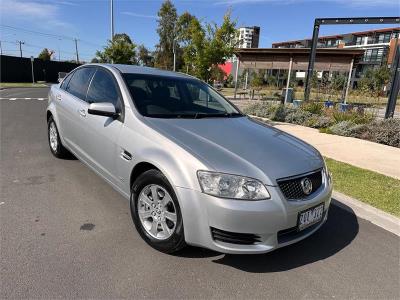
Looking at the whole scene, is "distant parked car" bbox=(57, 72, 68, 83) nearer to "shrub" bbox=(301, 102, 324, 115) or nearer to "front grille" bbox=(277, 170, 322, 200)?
"front grille" bbox=(277, 170, 322, 200)

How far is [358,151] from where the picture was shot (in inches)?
304

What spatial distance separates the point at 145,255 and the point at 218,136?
128cm

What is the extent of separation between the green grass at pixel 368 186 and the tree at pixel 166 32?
4691 centimetres

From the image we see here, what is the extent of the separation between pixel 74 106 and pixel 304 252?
3450 millimetres

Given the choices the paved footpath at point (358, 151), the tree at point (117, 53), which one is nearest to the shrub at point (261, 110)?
the paved footpath at point (358, 151)

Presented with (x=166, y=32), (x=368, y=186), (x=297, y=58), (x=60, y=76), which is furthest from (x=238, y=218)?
(x=166, y=32)

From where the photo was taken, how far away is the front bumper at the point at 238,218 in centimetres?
265

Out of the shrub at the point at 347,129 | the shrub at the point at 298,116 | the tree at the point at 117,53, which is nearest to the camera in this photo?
the shrub at the point at 347,129

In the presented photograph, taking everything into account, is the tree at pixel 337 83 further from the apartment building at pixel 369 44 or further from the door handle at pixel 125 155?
the apartment building at pixel 369 44

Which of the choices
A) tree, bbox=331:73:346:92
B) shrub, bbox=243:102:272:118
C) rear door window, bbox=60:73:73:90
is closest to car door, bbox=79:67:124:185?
rear door window, bbox=60:73:73:90

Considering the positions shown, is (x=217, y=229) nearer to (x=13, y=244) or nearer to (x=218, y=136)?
(x=218, y=136)

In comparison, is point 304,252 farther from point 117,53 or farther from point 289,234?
point 117,53

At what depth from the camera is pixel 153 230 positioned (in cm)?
322

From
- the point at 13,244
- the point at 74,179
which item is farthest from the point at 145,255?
the point at 74,179
